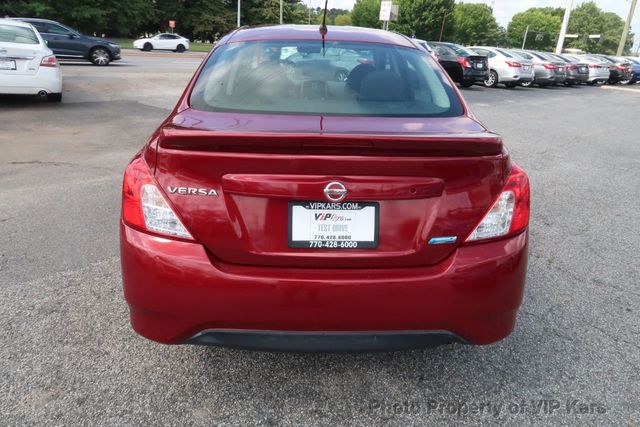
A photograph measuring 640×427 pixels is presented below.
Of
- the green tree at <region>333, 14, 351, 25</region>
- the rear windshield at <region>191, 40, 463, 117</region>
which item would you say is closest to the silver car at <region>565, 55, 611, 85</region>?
the rear windshield at <region>191, 40, 463, 117</region>

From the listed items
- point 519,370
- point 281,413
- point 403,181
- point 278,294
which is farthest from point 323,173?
point 519,370

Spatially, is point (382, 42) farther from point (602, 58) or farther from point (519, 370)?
point (602, 58)

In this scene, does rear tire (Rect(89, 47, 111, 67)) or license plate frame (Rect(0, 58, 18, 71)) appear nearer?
license plate frame (Rect(0, 58, 18, 71))

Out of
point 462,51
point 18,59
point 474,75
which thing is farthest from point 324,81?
point 462,51

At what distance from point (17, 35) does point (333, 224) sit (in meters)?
9.99

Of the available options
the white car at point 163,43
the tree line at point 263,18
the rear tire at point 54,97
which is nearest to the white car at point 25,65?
the rear tire at point 54,97

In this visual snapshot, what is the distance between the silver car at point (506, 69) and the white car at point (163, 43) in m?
24.6

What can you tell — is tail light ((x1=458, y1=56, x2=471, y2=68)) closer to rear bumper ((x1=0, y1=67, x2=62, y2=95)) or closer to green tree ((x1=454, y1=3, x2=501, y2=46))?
rear bumper ((x1=0, y1=67, x2=62, y2=95))

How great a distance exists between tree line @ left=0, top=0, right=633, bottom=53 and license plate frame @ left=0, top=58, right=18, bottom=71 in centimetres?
763

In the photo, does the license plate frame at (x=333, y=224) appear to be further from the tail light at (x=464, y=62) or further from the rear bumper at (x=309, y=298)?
the tail light at (x=464, y=62)

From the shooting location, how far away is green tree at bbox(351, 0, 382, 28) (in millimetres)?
Answer: 95938

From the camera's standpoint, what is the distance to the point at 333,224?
6.35 ft

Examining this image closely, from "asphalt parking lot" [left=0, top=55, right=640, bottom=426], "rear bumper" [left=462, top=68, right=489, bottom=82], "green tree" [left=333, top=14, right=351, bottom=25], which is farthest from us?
"green tree" [left=333, top=14, right=351, bottom=25]

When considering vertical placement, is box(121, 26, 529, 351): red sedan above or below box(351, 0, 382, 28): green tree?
below
